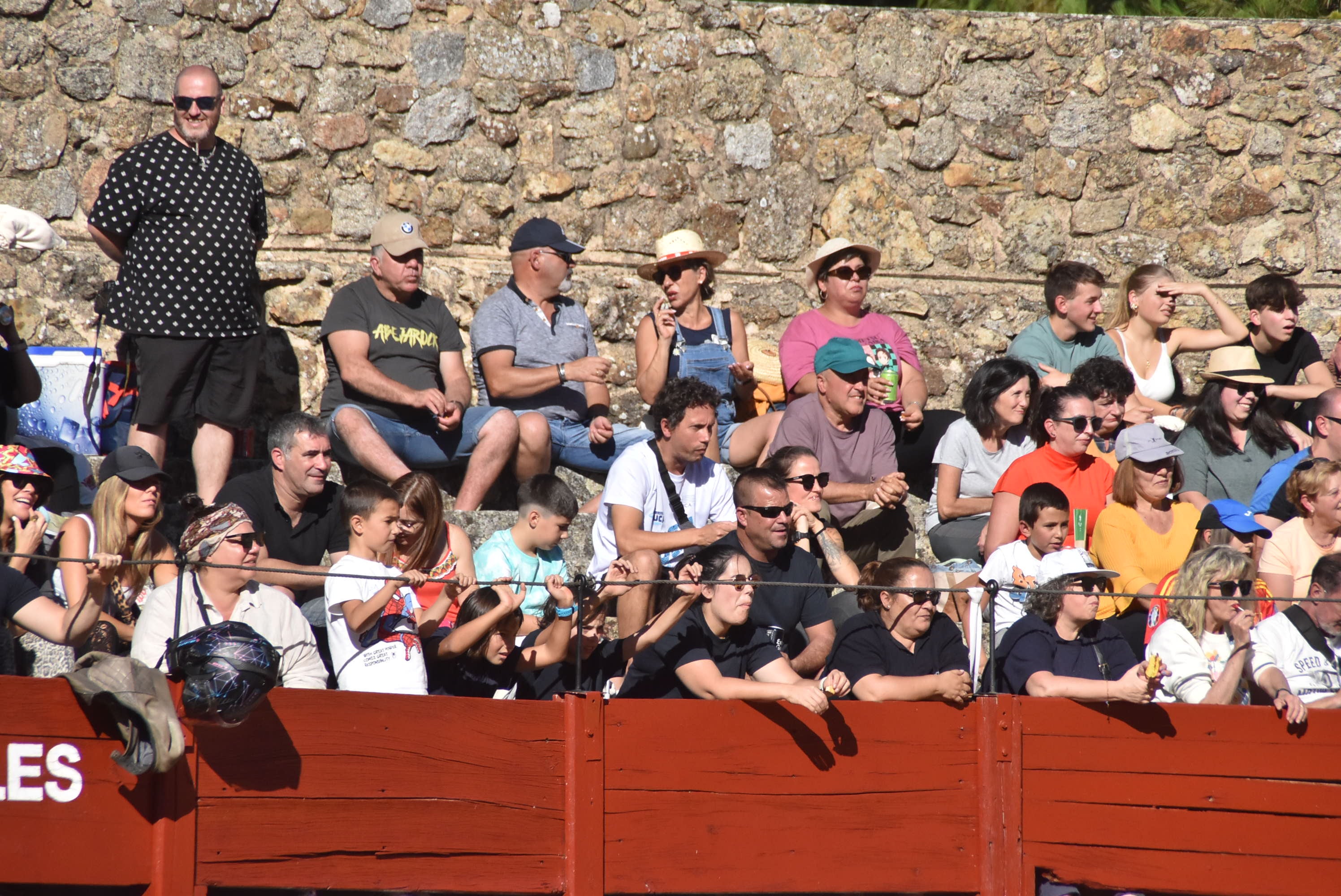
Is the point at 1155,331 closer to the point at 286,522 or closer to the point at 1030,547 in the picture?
the point at 1030,547

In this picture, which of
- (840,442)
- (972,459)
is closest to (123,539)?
(840,442)

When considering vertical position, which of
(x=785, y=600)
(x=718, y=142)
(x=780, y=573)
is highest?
(x=718, y=142)

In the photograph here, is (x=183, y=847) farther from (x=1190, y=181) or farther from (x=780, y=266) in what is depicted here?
(x=1190, y=181)

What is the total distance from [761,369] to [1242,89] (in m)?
3.67

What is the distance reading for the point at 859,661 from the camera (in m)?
5.18

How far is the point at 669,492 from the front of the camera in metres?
6.18

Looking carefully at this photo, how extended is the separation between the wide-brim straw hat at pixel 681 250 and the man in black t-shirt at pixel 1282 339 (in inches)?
105

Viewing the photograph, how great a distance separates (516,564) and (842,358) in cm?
183

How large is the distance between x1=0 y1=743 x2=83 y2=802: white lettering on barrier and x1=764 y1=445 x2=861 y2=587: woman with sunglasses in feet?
8.64

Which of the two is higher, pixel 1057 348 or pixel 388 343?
pixel 1057 348

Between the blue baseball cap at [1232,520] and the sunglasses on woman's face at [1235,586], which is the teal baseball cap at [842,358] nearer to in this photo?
the blue baseball cap at [1232,520]

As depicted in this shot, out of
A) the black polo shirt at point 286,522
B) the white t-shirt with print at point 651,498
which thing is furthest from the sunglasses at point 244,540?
the white t-shirt with print at point 651,498

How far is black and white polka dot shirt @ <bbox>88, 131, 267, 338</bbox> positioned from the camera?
6559 millimetres

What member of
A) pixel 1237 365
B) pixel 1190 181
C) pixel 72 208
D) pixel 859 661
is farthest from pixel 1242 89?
pixel 72 208
